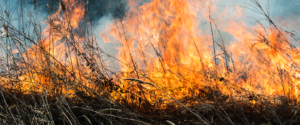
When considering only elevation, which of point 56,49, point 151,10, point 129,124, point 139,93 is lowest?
point 129,124

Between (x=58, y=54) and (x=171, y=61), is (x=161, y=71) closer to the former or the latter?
(x=171, y=61)

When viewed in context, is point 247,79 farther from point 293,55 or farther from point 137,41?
point 137,41

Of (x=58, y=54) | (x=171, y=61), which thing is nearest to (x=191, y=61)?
(x=171, y=61)

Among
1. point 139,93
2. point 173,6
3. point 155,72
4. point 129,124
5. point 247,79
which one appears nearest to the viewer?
point 129,124

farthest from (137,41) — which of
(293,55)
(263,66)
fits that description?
(293,55)

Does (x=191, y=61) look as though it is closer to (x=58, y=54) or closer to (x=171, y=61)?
(x=171, y=61)

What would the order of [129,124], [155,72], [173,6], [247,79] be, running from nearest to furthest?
[129,124] < [247,79] < [155,72] < [173,6]

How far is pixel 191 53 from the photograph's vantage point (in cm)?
274

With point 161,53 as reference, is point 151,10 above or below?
above

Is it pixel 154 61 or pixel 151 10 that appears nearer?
pixel 154 61

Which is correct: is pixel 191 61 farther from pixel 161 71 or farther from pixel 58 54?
pixel 58 54

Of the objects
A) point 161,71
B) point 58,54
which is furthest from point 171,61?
point 58,54

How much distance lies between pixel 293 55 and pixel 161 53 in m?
1.59

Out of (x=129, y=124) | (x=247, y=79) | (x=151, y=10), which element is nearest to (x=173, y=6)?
(x=151, y=10)
